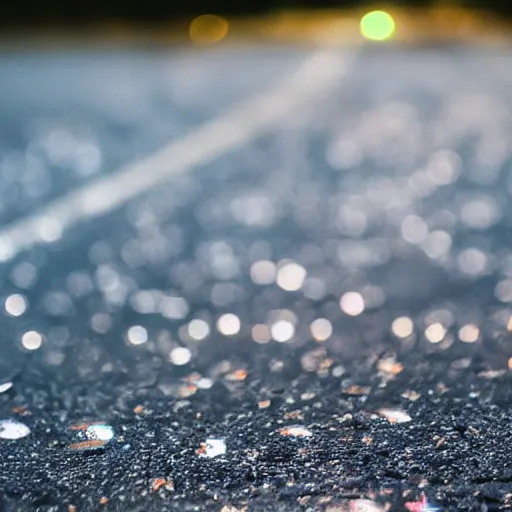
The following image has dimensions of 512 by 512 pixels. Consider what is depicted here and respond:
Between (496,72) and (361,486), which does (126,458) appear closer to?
(361,486)

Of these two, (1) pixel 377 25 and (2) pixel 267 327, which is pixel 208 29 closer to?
(1) pixel 377 25

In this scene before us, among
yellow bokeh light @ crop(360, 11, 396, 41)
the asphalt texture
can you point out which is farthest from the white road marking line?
yellow bokeh light @ crop(360, 11, 396, 41)

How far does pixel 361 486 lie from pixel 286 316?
4.10ft

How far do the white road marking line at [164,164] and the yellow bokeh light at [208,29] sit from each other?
476 centimetres

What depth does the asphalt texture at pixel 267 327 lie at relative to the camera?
6.28 feet

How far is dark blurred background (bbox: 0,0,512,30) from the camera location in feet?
51.1

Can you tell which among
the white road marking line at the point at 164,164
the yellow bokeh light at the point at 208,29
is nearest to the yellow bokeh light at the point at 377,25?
the yellow bokeh light at the point at 208,29

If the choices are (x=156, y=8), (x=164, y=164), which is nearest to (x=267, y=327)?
(x=164, y=164)

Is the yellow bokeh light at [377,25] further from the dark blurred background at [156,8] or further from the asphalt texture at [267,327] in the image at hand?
the asphalt texture at [267,327]

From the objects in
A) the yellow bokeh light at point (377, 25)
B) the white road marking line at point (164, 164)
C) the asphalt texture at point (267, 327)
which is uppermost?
the yellow bokeh light at point (377, 25)

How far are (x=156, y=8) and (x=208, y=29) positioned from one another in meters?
2.15

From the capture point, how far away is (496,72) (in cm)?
1023

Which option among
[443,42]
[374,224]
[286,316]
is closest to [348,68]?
[443,42]

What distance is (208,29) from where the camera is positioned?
14805mm
